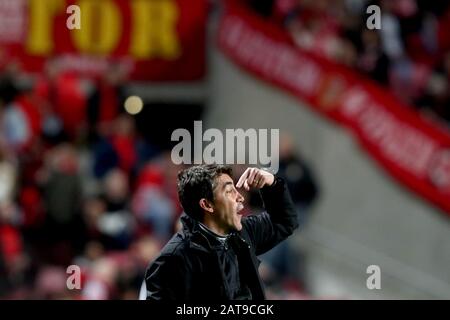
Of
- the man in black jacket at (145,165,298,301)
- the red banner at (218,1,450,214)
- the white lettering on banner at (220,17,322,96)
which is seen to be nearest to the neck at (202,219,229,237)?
the man in black jacket at (145,165,298,301)

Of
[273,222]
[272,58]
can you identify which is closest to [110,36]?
[272,58]

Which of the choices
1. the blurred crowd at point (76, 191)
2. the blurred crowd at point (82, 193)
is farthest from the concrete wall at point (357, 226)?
the blurred crowd at point (76, 191)

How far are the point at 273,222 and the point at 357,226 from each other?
25.8 ft

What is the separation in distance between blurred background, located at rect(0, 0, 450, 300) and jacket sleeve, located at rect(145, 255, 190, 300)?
453cm

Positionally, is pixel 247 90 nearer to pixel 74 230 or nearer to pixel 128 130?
pixel 128 130

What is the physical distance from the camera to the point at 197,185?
489 cm

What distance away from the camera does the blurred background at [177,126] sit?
11.8 m

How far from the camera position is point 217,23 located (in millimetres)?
15836

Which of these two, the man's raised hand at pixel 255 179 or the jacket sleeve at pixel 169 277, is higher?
the man's raised hand at pixel 255 179

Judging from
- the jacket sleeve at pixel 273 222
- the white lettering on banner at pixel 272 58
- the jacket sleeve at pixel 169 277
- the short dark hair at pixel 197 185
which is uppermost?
the white lettering on banner at pixel 272 58

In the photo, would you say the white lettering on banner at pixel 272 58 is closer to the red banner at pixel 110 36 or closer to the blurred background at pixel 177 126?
the blurred background at pixel 177 126

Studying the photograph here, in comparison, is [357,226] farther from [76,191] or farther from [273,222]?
[273,222]

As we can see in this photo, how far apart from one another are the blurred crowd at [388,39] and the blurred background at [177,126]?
0.8 inches
